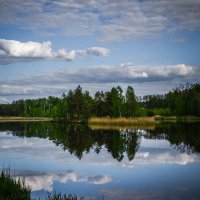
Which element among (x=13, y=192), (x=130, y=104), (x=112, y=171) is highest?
(x=130, y=104)

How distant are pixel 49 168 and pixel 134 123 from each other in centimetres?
5805

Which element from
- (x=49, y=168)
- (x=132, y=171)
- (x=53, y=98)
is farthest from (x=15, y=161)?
(x=53, y=98)

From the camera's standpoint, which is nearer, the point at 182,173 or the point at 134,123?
the point at 182,173

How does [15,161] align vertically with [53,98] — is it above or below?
below

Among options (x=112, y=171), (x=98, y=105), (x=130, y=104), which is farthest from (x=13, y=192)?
(x=98, y=105)

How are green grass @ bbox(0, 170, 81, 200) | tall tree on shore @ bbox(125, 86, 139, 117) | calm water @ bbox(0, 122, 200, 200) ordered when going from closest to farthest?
green grass @ bbox(0, 170, 81, 200) < calm water @ bbox(0, 122, 200, 200) < tall tree on shore @ bbox(125, 86, 139, 117)

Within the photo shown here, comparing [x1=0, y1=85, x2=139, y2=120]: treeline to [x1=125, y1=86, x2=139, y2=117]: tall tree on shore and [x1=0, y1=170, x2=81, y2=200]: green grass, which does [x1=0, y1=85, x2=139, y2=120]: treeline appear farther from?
[x1=0, y1=170, x2=81, y2=200]: green grass

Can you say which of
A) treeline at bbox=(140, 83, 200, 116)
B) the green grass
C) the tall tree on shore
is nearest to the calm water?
A: the green grass

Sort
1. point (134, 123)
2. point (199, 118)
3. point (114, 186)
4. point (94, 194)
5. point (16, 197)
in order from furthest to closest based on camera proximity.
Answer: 1. point (199, 118)
2. point (134, 123)
3. point (114, 186)
4. point (94, 194)
5. point (16, 197)

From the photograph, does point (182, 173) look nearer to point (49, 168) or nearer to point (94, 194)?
point (94, 194)

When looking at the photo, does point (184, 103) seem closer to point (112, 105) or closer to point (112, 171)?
point (112, 105)

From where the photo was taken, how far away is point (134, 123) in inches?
3258

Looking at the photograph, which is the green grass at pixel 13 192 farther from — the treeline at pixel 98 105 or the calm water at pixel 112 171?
the treeline at pixel 98 105

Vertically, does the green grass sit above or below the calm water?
above
